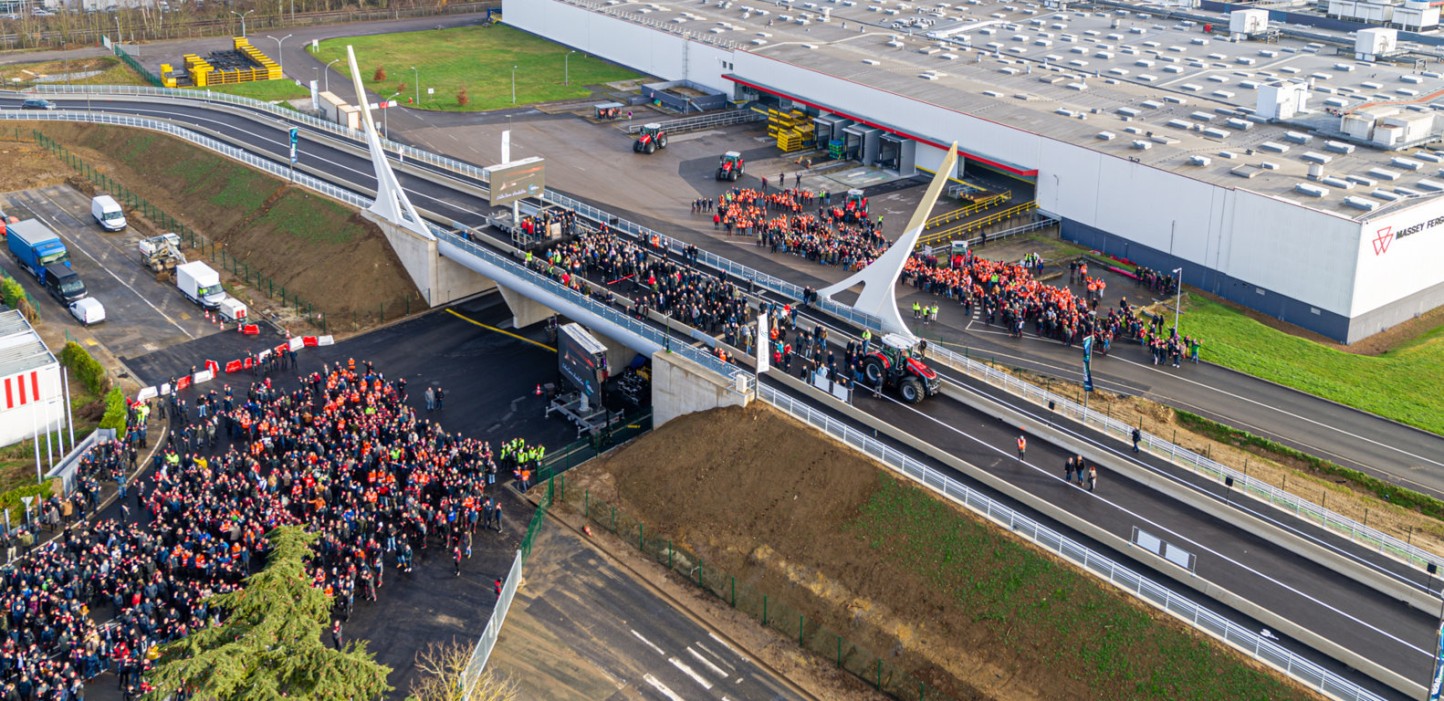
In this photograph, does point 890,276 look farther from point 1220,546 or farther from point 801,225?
point 801,225

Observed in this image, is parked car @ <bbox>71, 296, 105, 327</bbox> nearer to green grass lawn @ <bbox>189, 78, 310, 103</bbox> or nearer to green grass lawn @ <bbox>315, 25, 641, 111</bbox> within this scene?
green grass lawn @ <bbox>189, 78, 310, 103</bbox>

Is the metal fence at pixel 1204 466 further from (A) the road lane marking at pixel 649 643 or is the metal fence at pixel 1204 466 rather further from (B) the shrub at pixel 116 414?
(B) the shrub at pixel 116 414

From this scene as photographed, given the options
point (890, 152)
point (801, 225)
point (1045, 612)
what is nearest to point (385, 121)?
point (890, 152)

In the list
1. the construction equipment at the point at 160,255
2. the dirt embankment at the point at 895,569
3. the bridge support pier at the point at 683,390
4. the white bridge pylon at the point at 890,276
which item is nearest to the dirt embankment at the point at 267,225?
the construction equipment at the point at 160,255

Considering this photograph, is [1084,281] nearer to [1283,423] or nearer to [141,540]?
[1283,423]

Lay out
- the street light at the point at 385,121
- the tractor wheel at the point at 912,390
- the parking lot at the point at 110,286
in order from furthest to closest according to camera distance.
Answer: the street light at the point at 385,121 < the parking lot at the point at 110,286 < the tractor wheel at the point at 912,390

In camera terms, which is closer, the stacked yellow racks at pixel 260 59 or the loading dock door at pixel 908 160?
the loading dock door at pixel 908 160

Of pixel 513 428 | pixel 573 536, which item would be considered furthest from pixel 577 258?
pixel 573 536
